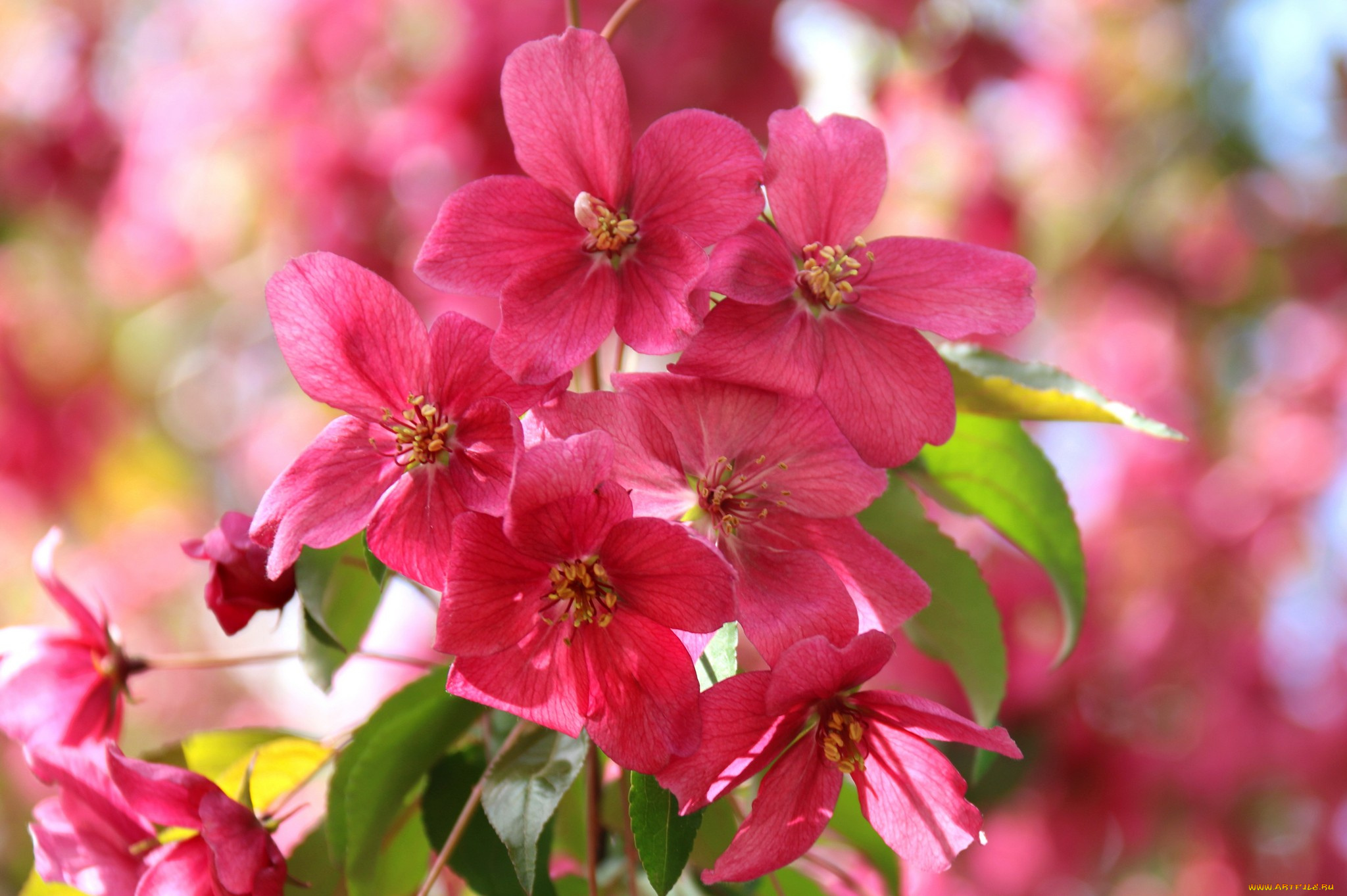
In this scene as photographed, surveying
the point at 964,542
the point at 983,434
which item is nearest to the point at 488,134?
the point at 964,542

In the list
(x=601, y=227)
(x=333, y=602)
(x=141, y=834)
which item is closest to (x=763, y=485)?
(x=601, y=227)

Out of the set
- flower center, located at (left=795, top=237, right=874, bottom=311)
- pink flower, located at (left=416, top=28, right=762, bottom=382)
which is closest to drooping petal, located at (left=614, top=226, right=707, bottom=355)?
pink flower, located at (left=416, top=28, right=762, bottom=382)

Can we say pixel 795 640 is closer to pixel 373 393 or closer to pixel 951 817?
pixel 951 817

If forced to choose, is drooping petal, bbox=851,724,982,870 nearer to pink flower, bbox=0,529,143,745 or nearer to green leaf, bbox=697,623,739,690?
green leaf, bbox=697,623,739,690

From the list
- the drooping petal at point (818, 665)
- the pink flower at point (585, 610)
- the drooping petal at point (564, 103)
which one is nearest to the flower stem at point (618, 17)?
the drooping petal at point (564, 103)

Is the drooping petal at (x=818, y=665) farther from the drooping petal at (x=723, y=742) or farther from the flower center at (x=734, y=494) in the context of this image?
the flower center at (x=734, y=494)

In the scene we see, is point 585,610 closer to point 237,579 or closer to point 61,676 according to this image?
point 237,579
